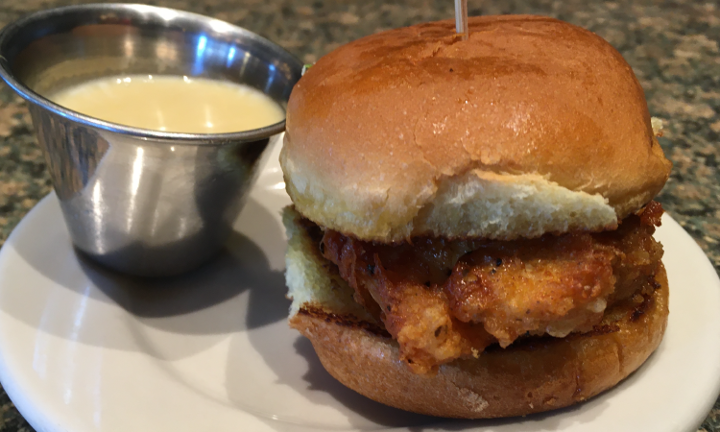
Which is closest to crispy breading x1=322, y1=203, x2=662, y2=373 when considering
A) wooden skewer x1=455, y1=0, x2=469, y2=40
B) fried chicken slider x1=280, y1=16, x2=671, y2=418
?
fried chicken slider x1=280, y1=16, x2=671, y2=418

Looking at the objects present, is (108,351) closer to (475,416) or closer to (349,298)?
(349,298)

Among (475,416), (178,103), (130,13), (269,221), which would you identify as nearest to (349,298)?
(475,416)

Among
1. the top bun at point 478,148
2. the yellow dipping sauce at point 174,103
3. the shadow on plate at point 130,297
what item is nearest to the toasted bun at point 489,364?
the top bun at point 478,148

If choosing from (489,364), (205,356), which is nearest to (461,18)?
(489,364)

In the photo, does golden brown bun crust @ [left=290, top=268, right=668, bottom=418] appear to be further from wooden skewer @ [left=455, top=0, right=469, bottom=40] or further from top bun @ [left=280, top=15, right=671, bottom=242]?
wooden skewer @ [left=455, top=0, right=469, bottom=40]

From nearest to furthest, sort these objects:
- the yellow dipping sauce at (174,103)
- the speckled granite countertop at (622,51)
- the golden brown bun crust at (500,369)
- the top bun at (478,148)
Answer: the top bun at (478,148) < the golden brown bun crust at (500,369) < the yellow dipping sauce at (174,103) < the speckled granite countertop at (622,51)

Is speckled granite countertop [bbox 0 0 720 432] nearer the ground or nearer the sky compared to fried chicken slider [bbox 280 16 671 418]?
nearer the ground

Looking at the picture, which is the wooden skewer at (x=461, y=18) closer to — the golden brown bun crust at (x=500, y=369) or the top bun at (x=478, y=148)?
the top bun at (x=478, y=148)
